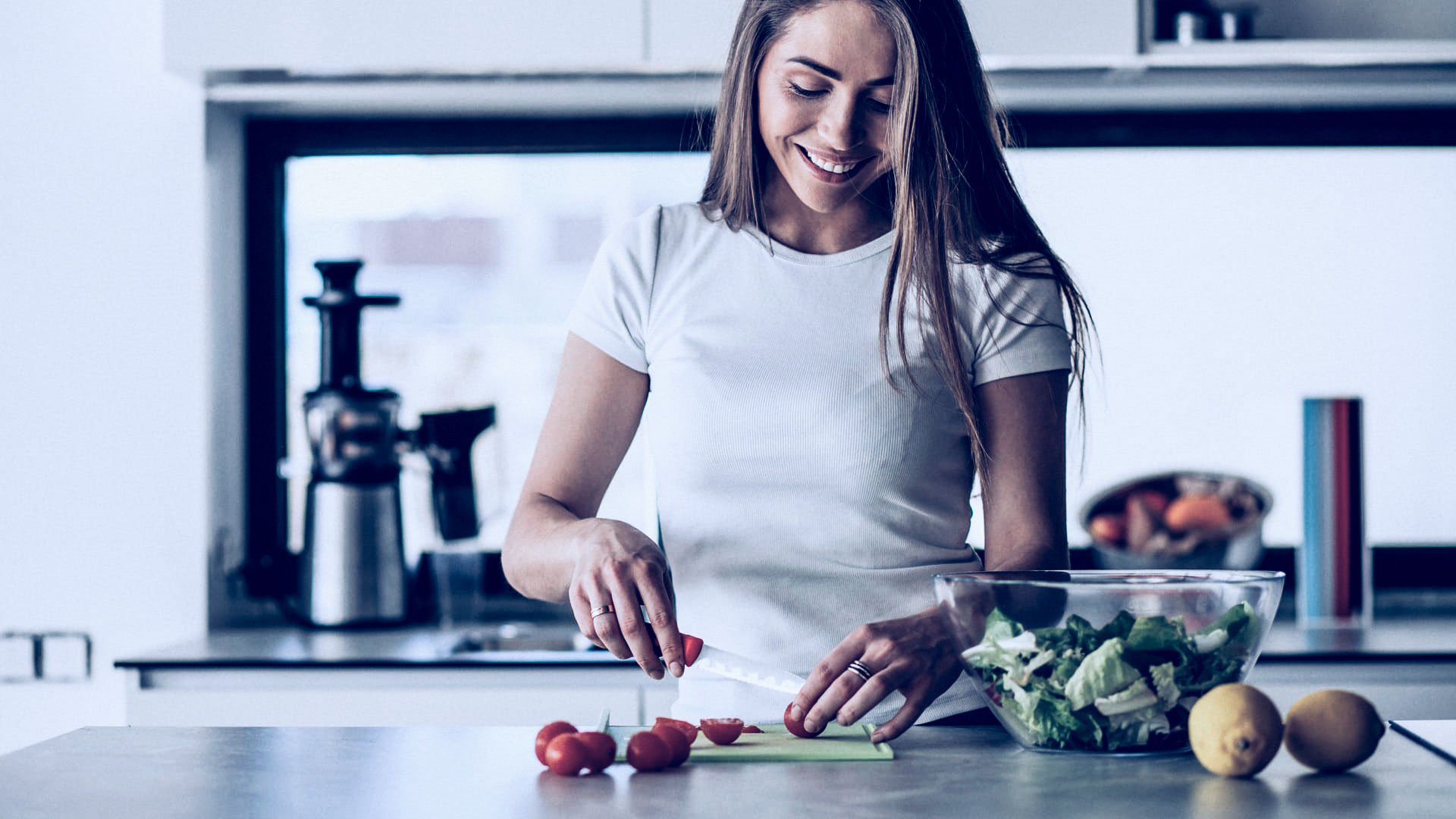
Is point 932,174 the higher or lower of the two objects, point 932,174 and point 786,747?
the higher

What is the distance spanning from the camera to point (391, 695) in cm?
179

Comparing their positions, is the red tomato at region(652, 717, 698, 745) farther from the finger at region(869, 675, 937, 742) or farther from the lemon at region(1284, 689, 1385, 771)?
the lemon at region(1284, 689, 1385, 771)

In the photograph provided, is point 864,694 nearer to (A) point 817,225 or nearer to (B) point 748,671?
(B) point 748,671

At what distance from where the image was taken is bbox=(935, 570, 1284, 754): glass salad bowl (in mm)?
859

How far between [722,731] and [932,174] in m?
0.51

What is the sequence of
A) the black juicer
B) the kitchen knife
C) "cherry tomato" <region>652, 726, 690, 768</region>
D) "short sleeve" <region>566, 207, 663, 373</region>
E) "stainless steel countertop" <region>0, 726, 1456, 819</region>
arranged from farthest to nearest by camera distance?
the black juicer
"short sleeve" <region>566, 207, 663, 373</region>
the kitchen knife
"cherry tomato" <region>652, 726, 690, 768</region>
"stainless steel countertop" <region>0, 726, 1456, 819</region>

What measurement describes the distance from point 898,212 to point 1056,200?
124 centimetres

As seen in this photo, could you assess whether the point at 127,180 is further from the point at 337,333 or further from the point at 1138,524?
the point at 1138,524

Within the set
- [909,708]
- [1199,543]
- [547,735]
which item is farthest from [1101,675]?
[1199,543]

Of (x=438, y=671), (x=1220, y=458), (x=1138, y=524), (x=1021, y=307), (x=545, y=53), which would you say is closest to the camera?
(x=1021, y=307)

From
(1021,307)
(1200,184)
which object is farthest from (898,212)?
(1200,184)

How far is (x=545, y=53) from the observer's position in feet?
6.37

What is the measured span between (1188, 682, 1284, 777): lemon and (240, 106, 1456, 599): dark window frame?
1.57 m

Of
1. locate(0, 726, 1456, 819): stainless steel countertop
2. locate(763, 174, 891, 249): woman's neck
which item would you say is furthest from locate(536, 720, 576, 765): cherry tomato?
locate(763, 174, 891, 249): woman's neck
